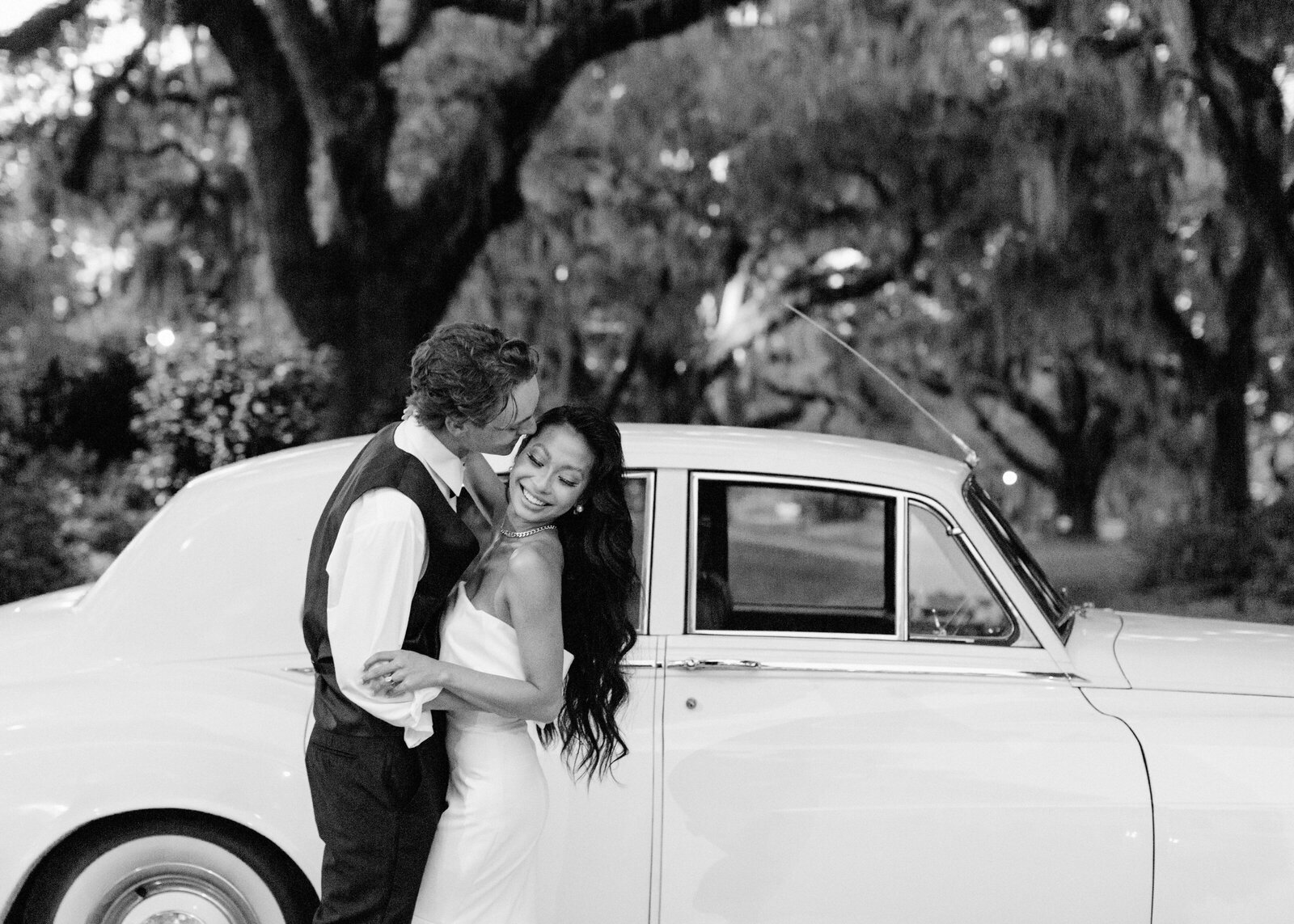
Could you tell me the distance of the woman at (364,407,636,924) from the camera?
8.68 ft

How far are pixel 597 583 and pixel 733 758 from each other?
33.7 inches

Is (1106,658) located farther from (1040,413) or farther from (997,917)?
(1040,413)

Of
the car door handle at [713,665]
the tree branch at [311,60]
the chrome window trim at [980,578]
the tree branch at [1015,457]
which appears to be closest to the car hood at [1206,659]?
the chrome window trim at [980,578]

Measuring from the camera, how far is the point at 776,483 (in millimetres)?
3666

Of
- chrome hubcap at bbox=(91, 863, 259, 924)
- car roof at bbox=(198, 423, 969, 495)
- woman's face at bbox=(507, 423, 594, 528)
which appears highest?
car roof at bbox=(198, 423, 969, 495)

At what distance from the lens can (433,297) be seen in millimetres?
10820

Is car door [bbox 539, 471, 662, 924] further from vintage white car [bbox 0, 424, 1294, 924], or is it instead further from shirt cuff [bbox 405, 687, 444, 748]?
shirt cuff [bbox 405, 687, 444, 748]

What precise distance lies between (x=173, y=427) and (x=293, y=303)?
1516 mm

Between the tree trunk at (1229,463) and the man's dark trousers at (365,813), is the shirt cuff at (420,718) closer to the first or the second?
the man's dark trousers at (365,813)

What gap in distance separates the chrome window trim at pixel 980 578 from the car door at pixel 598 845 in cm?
91

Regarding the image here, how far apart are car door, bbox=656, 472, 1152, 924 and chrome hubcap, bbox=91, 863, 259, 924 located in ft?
3.81

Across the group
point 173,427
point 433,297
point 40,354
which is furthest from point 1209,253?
point 40,354

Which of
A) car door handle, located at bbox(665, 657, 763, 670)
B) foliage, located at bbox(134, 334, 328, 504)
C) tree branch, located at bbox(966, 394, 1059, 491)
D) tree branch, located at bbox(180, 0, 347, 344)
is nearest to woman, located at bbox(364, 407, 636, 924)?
car door handle, located at bbox(665, 657, 763, 670)

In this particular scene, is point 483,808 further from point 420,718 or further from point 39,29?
point 39,29
